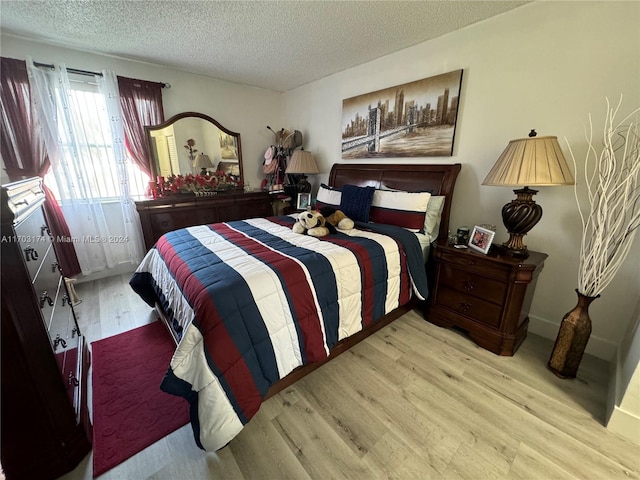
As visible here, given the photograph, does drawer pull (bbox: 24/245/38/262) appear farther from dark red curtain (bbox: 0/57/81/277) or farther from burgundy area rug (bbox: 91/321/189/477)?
dark red curtain (bbox: 0/57/81/277)

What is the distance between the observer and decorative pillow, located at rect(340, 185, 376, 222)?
250cm

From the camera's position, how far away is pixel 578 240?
1865 millimetres

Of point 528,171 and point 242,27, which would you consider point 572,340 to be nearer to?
point 528,171

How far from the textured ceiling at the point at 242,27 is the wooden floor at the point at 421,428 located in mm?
2576

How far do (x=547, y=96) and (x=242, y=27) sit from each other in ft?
8.01

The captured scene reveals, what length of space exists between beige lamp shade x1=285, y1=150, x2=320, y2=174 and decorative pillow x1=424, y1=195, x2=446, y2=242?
1.67 m

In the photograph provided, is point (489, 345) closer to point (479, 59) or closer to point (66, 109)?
point (479, 59)

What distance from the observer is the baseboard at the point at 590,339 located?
1.80 meters

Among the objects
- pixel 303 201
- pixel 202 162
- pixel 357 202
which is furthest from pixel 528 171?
pixel 202 162

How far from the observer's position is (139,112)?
300cm

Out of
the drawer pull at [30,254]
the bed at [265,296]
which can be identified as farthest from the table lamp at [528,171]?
the drawer pull at [30,254]

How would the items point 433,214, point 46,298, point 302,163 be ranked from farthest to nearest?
point 302,163 → point 433,214 → point 46,298

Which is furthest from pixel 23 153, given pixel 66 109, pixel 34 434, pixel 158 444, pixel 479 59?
pixel 479 59

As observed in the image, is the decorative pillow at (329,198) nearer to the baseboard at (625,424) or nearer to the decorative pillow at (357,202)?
the decorative pillow at (357,202)
